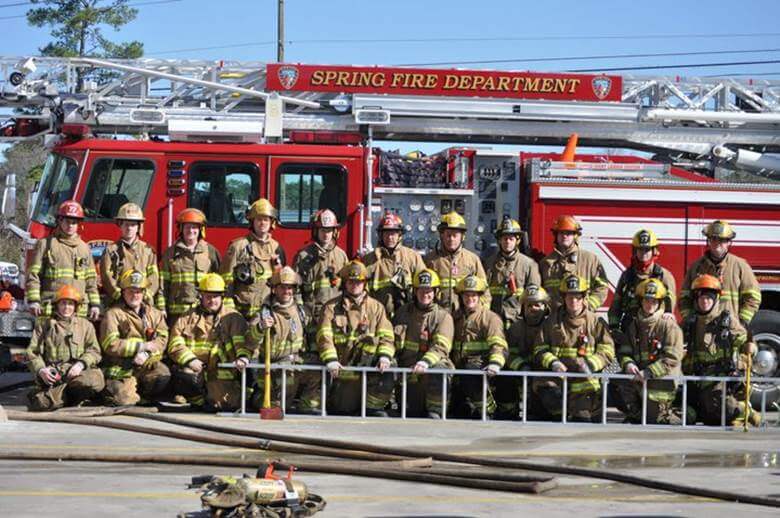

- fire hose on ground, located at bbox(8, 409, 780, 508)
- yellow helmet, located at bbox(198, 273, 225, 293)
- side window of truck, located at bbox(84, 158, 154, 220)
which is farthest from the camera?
side window of truck, located at bbox(84, 158, 154, 220)

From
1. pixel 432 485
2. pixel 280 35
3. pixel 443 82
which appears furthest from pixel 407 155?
pixel 280 35

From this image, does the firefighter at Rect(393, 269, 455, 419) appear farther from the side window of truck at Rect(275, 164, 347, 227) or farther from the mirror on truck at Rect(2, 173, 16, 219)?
the mirror on truck at Rect(2, 173, 16, 219)

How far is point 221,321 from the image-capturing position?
1184 cm

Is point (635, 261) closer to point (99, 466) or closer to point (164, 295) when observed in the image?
point (164, 295)

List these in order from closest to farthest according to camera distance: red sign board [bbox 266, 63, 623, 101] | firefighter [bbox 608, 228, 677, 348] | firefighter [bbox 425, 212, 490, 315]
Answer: firefighter [bbox 608, 228, 677, 348] < firefighter [bbox 425, 212, 490, 315] < red sign board [bbox 266, 63, 623, 101]

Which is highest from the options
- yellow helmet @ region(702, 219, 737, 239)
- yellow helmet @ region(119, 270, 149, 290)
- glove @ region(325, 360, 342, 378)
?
yellow helmet @ region(702, 219, 737, 239)

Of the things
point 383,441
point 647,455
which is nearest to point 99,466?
point 383,441

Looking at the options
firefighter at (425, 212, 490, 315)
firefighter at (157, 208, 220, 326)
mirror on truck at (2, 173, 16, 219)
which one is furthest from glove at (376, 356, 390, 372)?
mirror on truck at (2, 173, 16, 219)

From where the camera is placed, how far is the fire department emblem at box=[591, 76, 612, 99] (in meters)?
14.2

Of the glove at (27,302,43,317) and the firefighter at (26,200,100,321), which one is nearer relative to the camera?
the glove at (27,302,43,317)

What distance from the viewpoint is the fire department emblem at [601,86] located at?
1425 cm

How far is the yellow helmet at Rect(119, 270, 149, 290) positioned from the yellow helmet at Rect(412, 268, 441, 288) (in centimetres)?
249

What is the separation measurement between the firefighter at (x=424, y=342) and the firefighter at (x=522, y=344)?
0.61 metres

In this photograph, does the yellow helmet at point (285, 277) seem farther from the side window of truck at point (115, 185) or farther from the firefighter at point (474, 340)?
the side window of truck at point (115, 185)
